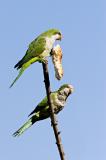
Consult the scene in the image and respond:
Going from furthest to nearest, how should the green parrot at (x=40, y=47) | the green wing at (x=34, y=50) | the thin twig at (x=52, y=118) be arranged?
the green wing at (x=34, y=50) → the green parrot at (x=40, y=47) → the thin twig at (x=52, y=118)

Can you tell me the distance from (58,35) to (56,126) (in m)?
1.32

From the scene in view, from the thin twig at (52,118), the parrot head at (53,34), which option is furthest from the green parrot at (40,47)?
the thin twig at (52,118)

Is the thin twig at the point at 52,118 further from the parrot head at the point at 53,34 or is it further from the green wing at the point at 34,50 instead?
the parrot head at the point at 53,34

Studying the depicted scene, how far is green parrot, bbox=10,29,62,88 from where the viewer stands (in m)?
2.55

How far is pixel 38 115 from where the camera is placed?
4.68 meters

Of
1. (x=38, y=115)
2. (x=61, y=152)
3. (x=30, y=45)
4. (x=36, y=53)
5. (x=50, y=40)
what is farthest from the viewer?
(x=38, y=115)

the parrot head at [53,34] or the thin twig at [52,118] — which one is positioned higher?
the parrot head at [53,34]

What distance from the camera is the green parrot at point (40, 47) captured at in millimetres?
2549

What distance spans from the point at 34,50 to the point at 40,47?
4.2 inches

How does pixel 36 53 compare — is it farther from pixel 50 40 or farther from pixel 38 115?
pixel 38 115

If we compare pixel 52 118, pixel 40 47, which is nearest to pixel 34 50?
pixel 40 47

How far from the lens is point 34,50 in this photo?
3.02 m

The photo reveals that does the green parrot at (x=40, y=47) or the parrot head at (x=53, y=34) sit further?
the parrot head at (x=53, y=34)

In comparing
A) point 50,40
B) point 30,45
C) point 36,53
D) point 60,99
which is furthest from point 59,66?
point 60,99
